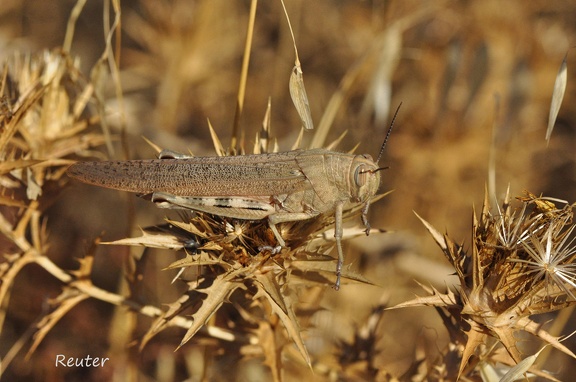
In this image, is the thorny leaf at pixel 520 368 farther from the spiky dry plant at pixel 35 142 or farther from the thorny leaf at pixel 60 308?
the spiky dry plant at pixel 35 142

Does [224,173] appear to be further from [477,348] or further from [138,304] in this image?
[477,348]

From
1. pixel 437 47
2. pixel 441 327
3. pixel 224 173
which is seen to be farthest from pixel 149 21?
pixel 441 327

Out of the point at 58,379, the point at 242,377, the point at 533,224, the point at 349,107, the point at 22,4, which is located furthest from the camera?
the point at 22,4

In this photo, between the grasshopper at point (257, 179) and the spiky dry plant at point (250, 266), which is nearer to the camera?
the spiky dry plant at point (250, 266)

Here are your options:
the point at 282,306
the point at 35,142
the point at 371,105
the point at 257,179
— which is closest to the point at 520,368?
the point at 282,306

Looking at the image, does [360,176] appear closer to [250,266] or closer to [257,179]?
[257,179]

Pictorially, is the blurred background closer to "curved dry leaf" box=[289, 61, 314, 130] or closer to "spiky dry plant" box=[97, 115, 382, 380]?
"spiky dry plant" box=[97, 115, 382, 380]

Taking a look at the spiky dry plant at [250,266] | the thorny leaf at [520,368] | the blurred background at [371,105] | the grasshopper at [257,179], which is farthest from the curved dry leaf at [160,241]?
the blurred background at [371,105]
